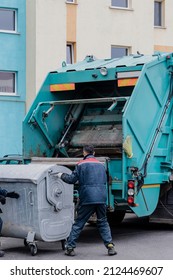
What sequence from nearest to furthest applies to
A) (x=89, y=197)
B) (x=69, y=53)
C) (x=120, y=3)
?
(x=89, y=197) → (x=69, y=53) → (x=120, y=3)

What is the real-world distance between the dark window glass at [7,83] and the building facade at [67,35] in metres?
0.31

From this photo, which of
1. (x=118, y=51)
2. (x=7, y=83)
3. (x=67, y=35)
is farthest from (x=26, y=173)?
(x=118, y=51)

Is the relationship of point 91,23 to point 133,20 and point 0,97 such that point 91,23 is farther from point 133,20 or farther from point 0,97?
point 0,97

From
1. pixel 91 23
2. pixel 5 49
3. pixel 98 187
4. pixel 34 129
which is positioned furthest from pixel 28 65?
pixel 98 187

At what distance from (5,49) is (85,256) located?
53.6 ft

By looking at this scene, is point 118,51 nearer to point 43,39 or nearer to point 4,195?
point 43,39

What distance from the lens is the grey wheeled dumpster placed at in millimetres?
8680

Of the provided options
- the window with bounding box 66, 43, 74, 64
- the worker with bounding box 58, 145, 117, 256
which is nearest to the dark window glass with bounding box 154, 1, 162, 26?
the window with bounding box 66, 43, 74, 64

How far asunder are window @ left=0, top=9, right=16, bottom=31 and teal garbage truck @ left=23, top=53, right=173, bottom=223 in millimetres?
13376

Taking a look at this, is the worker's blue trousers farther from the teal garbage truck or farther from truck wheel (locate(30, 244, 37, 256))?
the teal garbage truck

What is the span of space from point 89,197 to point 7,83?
16211 mm

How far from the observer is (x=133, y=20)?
86.4 feet

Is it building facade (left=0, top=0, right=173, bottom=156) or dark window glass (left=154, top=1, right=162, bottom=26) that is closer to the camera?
building facade (left=0, top=0, right=173, bottom=156)

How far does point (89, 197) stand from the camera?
859cm
